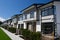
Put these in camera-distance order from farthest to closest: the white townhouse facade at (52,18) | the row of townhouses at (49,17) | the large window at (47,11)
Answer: the large window at (47,11)
the row of townhouses at (49,17)
the white townhouse facade at (52,18)

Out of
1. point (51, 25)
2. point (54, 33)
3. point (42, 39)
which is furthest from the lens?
point (51, 25)

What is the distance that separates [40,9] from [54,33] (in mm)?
9916

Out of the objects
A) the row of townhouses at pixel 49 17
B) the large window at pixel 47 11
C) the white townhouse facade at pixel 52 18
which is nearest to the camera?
the white townhouse facade at pixel 52 18

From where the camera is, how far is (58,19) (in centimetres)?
2667

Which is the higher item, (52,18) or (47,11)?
(47,11)

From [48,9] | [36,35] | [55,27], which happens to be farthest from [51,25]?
[36,35]

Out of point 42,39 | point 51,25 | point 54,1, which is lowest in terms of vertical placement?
point 42,39

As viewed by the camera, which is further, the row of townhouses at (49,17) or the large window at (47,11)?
the large window at (47,11)

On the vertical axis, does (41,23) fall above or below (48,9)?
below

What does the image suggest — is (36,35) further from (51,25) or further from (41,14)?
(41,14)

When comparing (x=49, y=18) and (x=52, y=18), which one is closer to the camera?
(x=52, y=18)

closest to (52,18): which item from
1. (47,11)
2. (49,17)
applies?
(49,17)

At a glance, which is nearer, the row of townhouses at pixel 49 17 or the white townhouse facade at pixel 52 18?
the white townhouse facade at pixel 52 18

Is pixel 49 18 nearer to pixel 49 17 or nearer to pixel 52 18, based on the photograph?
pixel 49 17
